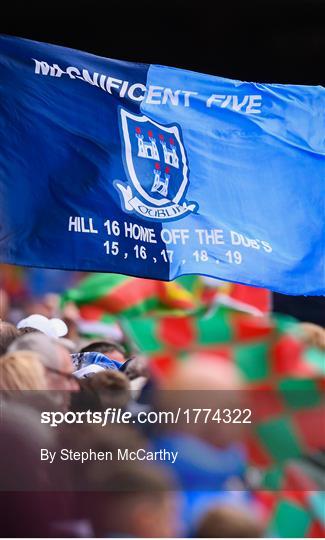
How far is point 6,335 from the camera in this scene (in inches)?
160

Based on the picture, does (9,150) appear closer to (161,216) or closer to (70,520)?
(161,216)

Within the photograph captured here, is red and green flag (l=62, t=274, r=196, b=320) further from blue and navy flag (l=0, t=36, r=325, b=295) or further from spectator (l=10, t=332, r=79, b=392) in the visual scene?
spectator (l=10, t=332, r=79, b=392)

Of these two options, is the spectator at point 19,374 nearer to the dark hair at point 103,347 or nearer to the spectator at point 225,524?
the spectator at point 225,524

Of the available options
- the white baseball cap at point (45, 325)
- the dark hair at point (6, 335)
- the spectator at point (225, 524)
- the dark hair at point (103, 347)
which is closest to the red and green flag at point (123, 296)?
the white baseball cap at point (45, 325)

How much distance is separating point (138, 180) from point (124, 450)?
125cm

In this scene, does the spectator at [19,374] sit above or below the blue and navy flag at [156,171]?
below

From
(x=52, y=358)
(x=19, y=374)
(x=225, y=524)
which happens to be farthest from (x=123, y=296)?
(x=225, y=524)

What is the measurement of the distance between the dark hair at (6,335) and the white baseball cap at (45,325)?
59 cm

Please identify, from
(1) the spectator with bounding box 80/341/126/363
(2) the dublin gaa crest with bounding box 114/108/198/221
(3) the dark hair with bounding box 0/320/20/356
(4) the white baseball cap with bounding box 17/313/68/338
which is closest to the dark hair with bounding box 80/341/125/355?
(1) the spectator with bounding box 80/341/126/363

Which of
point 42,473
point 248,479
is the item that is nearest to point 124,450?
point 42,473

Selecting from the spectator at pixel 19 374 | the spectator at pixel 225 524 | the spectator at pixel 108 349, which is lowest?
the spectator at pixel 108 349

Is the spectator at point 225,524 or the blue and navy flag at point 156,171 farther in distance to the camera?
the blue and navy flag at point 156,171

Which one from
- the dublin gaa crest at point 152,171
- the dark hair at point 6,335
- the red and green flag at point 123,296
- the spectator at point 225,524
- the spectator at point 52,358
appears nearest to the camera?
the spectator at point 225,524

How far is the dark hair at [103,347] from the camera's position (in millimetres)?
4746
